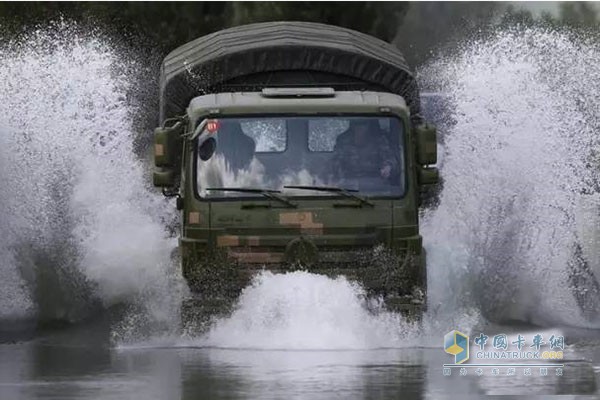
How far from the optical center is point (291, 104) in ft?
58.1

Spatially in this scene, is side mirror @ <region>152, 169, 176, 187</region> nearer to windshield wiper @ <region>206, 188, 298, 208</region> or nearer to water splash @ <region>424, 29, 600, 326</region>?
windshield wiper @ <region>206, 188, 298, 208</region>

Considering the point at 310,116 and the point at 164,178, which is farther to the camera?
the point at 164,178

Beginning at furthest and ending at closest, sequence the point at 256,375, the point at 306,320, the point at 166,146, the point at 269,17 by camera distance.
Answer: the point at 269,17 → the point at 166,146 → the point at 306,320 → the point at 256,375

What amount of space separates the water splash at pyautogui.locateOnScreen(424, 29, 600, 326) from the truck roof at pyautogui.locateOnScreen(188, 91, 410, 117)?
6.81 feet

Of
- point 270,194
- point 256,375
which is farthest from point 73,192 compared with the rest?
point 256,375

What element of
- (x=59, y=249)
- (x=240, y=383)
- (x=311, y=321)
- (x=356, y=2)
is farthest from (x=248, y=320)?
(x=356, y=2)

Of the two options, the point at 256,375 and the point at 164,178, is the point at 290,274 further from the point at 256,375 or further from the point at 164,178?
the point at 256,375

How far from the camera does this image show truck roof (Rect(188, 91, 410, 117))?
17.7 m

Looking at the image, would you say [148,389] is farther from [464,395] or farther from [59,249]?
[59,249]

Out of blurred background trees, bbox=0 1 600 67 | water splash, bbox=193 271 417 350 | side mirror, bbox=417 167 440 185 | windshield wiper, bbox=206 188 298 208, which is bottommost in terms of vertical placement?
water splash, bbox=193 271 417 350

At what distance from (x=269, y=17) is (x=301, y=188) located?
27.6m

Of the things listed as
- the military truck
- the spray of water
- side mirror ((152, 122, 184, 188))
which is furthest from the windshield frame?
the spray of water

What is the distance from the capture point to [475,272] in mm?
20031

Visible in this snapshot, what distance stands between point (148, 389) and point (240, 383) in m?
0.64
